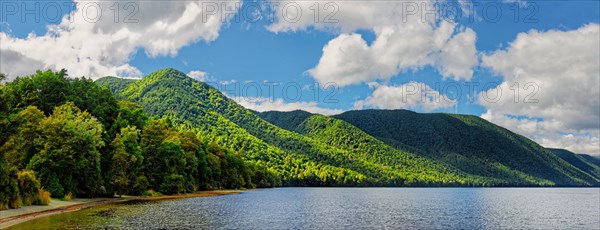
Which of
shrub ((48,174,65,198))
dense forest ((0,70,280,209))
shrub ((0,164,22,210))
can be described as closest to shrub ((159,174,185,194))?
dense forest ((0,70,280,209))

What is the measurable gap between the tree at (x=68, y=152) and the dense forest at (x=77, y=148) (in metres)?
0.12

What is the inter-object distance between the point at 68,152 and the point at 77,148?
5.98 ft

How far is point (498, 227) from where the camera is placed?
2256 inches

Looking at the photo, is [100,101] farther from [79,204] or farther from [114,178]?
[79,204]

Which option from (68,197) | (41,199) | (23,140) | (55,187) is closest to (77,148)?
(55,187)

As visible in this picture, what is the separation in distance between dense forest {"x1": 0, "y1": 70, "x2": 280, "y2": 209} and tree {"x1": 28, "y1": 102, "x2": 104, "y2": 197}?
0.40 feet

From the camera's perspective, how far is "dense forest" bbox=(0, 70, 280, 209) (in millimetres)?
63312

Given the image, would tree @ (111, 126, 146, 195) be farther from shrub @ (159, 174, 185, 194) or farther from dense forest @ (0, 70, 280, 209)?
shrub @ (159, 174, 185, 194)

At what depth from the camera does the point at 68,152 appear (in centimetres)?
7069

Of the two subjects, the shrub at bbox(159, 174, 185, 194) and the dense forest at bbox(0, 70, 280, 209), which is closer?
the dense forest at bbox(0, 70, 280, 209)

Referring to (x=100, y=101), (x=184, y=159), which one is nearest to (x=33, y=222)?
(x=100, y=101)

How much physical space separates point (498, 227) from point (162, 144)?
257ft

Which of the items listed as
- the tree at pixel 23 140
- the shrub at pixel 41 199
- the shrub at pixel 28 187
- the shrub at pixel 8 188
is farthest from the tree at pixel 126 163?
the shrub at pixel 8 188

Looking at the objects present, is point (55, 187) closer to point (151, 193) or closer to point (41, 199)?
point (41, 199)
